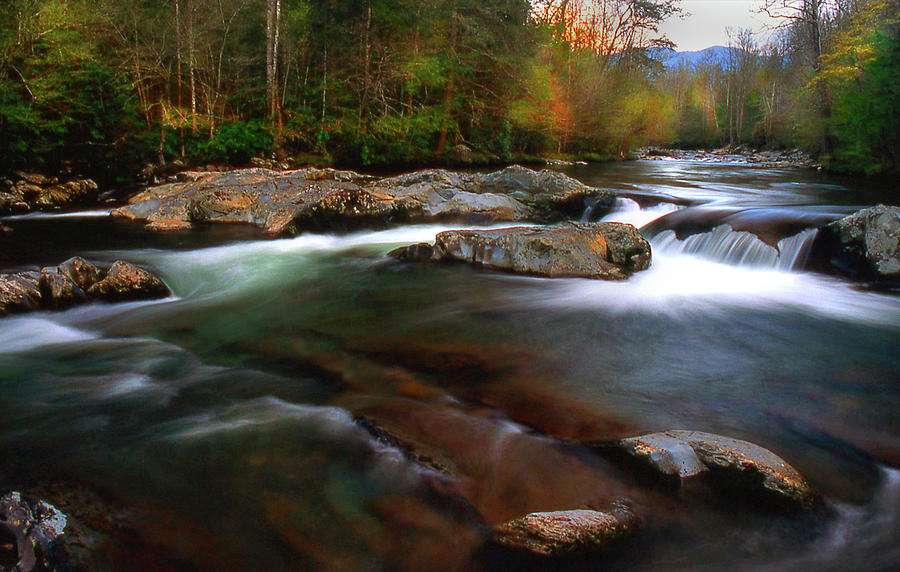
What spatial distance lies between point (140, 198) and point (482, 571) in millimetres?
12992

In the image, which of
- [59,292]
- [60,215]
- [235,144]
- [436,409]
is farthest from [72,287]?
[235,144]

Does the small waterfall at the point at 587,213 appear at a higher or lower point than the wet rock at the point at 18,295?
higher

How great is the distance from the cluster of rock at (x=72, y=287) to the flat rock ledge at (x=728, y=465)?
5549 mm

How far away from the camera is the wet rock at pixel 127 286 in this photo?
20.0 ft

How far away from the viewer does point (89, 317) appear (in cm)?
577

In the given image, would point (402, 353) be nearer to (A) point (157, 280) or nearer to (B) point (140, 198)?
(A) point (157, 280)

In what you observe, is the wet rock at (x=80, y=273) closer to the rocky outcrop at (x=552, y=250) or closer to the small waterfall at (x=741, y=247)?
the rocky outcrop at (x=552, y=250)

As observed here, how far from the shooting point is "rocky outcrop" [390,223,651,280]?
7.37m

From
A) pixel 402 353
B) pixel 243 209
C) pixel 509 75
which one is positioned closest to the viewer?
pixel 402 353

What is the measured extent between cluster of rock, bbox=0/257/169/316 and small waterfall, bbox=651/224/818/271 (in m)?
7.41

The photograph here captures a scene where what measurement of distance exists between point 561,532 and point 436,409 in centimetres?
138

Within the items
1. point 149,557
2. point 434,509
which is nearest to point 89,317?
point 149,557

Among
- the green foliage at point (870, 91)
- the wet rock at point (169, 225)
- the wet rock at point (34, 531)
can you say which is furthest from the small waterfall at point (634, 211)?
the wet rock at point (34, 531)

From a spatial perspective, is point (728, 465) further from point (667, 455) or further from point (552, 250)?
point (552, 250)
